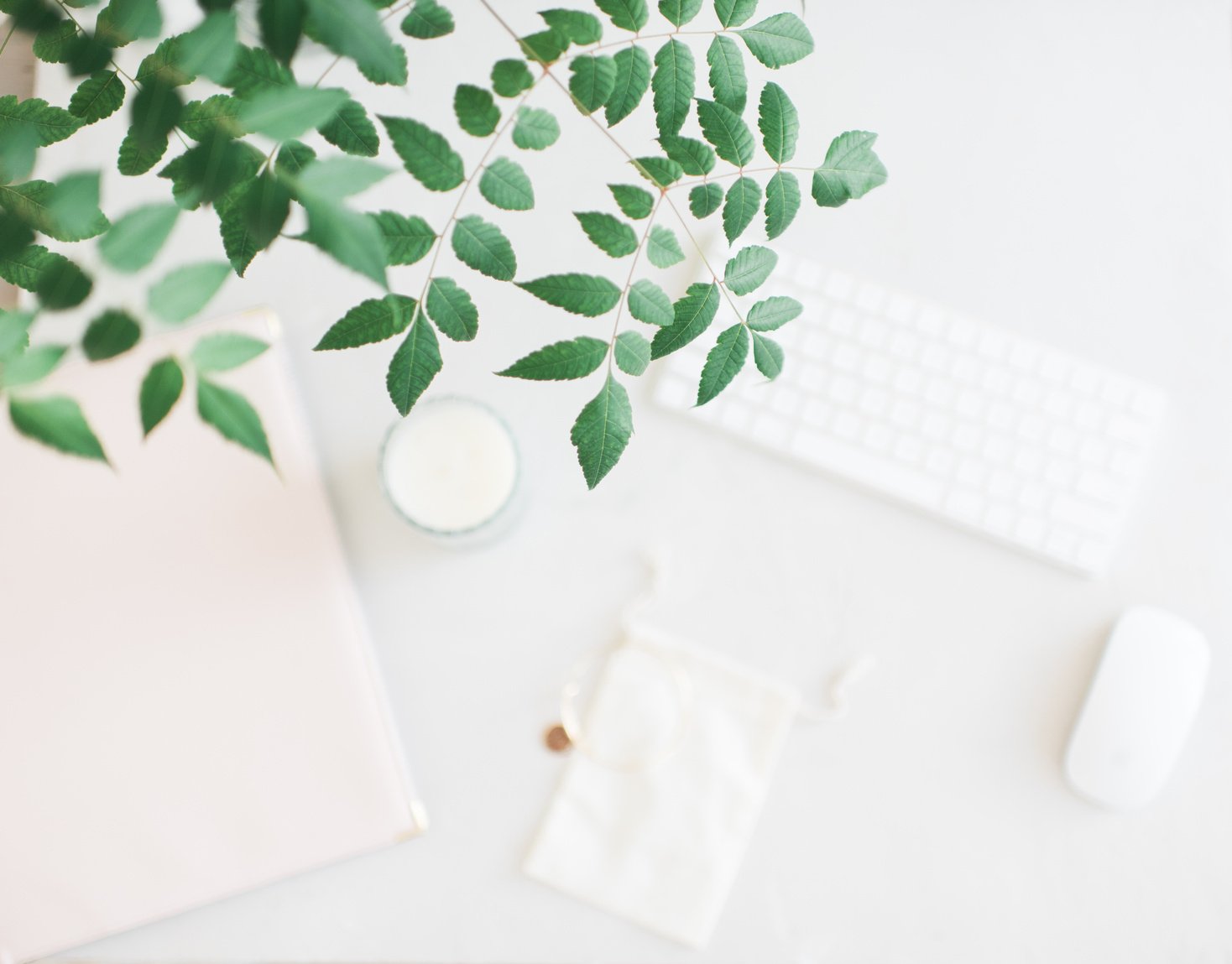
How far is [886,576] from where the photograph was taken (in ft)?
2.41

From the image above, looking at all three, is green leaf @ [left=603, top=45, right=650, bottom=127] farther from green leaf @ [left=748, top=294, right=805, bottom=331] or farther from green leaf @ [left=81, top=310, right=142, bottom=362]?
green leaf @ [left=81, top=310, right=142, bottom=362]

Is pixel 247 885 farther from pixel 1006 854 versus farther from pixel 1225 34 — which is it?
pixel 1225 34

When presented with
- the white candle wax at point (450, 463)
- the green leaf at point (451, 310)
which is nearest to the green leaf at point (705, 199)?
the green leaf at point (451, 310)

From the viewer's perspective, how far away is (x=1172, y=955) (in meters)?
0.71

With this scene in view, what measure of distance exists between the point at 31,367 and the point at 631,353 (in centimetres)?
23

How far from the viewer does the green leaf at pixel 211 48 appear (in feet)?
0.89

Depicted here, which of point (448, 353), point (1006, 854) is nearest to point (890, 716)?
point (1006, 854)

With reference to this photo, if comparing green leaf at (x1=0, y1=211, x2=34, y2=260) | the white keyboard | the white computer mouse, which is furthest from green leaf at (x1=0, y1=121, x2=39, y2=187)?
the white computer mouse

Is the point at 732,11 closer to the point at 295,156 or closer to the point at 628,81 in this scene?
the point at 628,81

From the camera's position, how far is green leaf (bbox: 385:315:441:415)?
1.29 feet

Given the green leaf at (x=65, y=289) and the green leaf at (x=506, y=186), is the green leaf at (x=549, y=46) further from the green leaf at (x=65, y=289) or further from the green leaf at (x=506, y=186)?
the green leaf at (x=65, y=289)

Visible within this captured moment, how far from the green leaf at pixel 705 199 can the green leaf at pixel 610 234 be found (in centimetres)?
3

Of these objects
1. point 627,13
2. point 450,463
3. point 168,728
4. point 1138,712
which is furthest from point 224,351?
point 1138,712

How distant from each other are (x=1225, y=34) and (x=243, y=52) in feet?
2.47
